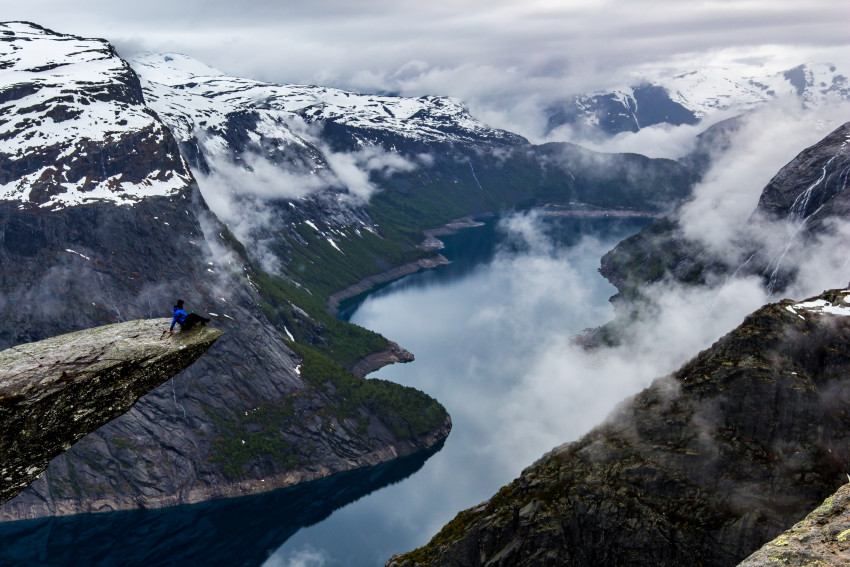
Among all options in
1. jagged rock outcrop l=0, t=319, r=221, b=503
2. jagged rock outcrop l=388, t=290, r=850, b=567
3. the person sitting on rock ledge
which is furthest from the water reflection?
jagged rock outcrop l=0, t=319, r=221, b=503

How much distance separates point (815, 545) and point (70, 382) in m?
23.4

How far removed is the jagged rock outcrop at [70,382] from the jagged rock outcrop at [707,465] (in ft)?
197

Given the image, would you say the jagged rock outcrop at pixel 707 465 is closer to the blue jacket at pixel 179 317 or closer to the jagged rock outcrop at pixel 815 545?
the jagged rock outcrop at pixel 815 545

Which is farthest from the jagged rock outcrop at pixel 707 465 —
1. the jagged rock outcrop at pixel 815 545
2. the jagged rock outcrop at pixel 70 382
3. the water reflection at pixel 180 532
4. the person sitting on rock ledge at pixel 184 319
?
the water reflection at pixel 180 532

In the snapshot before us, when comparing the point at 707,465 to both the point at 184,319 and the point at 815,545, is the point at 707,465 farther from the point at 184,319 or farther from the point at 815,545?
the point at 184,319

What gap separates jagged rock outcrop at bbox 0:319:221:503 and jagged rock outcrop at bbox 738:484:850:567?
69.1 ft

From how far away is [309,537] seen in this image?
16800 centimetres

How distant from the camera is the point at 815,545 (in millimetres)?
16203

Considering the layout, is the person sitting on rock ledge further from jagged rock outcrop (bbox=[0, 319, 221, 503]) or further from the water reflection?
the water reflection

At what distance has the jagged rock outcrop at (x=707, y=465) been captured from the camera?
66.6 meters

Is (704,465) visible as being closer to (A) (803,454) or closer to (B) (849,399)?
(A) (803,454)

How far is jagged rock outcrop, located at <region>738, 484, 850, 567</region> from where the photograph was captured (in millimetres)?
15430

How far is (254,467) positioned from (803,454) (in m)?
159

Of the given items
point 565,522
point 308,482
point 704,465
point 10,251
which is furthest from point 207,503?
point 704,465
